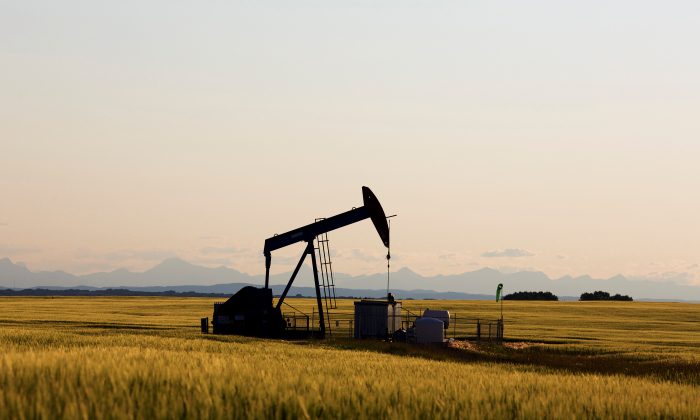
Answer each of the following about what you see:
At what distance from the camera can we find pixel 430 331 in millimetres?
43812

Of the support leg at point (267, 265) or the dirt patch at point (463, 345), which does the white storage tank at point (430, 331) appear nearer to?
the dirt patch at point (463, 345)

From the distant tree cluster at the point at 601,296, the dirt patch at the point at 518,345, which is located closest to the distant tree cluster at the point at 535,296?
the distant tree cluster at the point at 601,296

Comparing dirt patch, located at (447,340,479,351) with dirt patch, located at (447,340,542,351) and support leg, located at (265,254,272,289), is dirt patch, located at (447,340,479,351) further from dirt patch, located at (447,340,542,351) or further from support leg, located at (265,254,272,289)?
support leg, located at (265,254,272,289)

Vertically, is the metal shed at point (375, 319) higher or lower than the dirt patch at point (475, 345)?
higher

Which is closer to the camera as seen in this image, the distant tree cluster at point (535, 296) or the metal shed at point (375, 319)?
the metal shed at point (375, 319)

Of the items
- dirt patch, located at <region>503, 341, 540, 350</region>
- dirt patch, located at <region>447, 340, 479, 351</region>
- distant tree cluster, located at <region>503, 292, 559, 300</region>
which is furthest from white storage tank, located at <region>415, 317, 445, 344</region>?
distant tree cluster, located at <region>503, 292, 559, 300</region>

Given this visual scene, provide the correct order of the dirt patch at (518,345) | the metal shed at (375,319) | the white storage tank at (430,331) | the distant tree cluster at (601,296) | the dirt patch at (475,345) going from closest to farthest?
1. the dirt patch at (475,345)
2. the white storage tank at (430,331)
3. the dirt patch at (518,345)
4. the metal shed at (375,319)
5. the distant tree cluster at (601,296)

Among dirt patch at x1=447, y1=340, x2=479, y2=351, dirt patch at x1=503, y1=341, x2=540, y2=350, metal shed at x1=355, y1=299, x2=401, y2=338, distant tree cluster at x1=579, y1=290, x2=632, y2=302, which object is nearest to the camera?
dirt patch at x1=447, y1=340, x2=479, y2=351

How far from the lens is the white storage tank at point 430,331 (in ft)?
143

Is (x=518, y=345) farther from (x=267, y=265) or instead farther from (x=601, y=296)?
(x=601, y=296)

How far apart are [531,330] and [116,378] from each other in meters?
50.2

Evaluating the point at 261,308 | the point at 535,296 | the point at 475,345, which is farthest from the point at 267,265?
the point at 535,296

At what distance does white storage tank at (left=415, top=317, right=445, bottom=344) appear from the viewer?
43688 millimetres

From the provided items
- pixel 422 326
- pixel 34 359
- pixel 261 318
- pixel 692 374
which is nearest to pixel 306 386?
pixel 34 359
